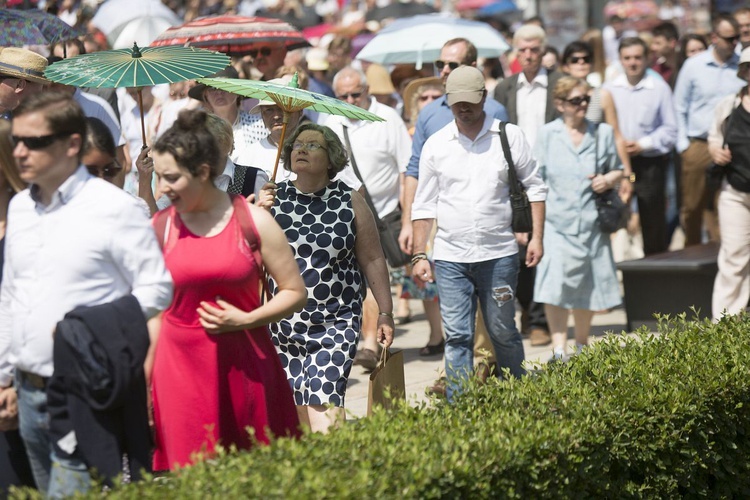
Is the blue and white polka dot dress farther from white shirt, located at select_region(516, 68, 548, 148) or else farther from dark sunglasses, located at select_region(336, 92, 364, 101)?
white shirt, located at select_region(516, 68, 548, 148)

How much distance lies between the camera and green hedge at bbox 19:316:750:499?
13.6 feet

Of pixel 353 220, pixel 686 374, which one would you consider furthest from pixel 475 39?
pixel 686 374

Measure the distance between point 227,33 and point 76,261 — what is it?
560 centimetres

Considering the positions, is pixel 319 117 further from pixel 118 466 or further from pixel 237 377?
pixel 118 466

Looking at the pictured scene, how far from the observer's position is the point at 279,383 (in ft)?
16.8

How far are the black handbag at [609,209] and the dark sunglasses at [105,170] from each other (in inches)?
183

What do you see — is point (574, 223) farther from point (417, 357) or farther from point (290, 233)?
point (290, 233)

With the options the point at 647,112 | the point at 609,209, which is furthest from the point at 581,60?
the point at 609,209

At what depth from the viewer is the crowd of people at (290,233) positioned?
171 inches

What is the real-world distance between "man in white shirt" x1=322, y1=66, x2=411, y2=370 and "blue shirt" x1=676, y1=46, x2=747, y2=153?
346cm

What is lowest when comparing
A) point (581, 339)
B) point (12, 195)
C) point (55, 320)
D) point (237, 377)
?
point (581, 339)

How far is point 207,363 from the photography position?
16.1 feet

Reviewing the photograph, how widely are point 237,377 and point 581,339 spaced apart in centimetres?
494

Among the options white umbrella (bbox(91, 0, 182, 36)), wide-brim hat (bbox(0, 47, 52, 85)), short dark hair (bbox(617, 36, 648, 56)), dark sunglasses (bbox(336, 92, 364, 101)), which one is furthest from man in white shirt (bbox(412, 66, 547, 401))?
white umbrella (bbox(91, 0, 182, 36))
